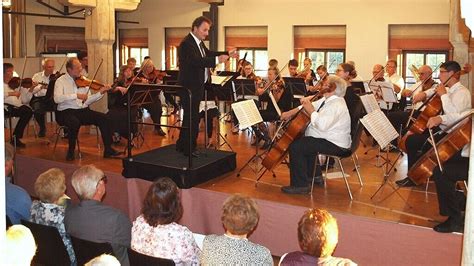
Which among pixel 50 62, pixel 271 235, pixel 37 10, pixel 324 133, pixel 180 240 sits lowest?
pixel 271 235

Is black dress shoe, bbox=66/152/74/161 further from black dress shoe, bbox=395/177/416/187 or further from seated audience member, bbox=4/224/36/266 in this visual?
seated audience member, bbox=4/224/36/266

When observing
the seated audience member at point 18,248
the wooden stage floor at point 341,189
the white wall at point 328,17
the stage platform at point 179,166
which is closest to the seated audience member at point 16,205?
the stage platform at point 179,166

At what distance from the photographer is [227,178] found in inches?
249

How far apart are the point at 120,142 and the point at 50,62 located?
1690mm

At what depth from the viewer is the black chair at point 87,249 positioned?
3.48 metres

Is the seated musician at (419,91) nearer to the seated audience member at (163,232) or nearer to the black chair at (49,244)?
the seated audience member at (163,232)

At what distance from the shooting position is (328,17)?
12.7 metres

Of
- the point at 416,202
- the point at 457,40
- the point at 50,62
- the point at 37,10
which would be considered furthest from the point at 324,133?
the point at 37,10

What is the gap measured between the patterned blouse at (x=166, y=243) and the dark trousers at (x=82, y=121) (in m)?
3.91

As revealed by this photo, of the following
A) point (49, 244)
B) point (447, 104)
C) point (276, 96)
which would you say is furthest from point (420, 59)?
point (49, 244)

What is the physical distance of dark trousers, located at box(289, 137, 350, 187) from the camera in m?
5.59

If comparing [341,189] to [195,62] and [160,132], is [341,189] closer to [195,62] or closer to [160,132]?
[195,62]

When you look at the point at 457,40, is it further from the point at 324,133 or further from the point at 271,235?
the point at 271,235

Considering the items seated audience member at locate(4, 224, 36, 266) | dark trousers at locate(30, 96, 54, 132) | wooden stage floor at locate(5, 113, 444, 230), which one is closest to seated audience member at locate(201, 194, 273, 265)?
seated audience member at locate(4, 224, 36, 266)
